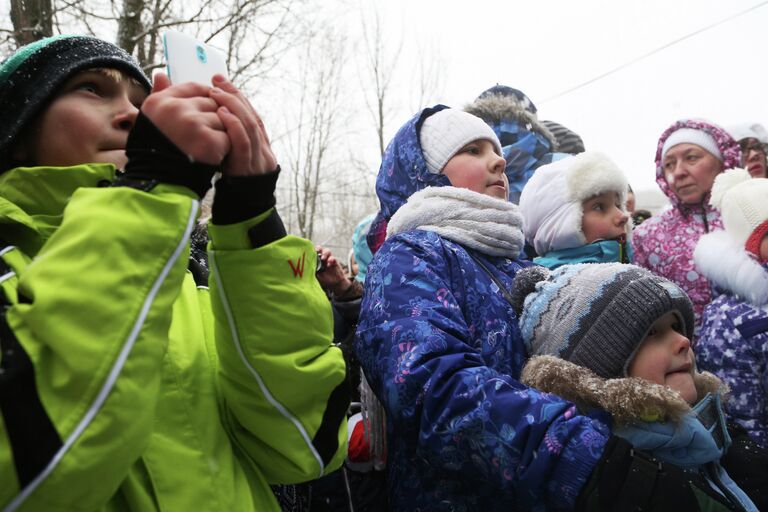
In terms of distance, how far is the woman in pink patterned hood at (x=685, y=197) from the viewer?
2.76 m

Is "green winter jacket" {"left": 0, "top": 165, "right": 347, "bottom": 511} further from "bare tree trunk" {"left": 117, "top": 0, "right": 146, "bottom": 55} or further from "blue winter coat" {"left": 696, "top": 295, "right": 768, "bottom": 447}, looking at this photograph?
"bare tree trunk" {"left": 117, "top": 0, "right": 146, "bottom": 55}

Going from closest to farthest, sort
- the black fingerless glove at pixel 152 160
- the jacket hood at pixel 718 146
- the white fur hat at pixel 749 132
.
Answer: the black fingerless glove at pixel 152 160 < the jacket hood at pixel 718 146 < the white fur hat at pixel 749 132

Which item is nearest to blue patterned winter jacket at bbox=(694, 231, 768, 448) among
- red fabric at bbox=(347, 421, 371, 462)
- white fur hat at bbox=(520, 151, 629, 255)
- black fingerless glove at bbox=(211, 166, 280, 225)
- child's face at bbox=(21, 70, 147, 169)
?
white fur hat at bbox=(520, 151, 629, 255)

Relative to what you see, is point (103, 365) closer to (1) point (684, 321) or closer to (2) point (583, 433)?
(2) point (583, 433)

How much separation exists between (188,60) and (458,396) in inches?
35.2

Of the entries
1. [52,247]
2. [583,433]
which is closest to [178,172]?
[52,247]

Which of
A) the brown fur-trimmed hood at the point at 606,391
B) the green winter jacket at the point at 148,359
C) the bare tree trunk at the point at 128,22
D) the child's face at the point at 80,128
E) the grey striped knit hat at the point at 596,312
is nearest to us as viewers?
the green winter jacket at the point at 148,359

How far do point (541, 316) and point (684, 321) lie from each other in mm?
433

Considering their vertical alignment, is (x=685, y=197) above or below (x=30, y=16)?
below

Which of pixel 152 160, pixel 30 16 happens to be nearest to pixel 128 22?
pixel 30 16

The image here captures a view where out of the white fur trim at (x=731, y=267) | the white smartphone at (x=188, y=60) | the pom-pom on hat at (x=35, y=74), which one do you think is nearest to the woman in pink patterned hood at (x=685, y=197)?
the white fur trim at (x=731, y=267)

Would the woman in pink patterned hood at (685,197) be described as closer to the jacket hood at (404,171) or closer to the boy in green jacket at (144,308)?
the jacket hood at (404,171)

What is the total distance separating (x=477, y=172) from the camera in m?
1.89

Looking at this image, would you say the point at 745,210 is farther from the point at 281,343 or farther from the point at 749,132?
the point at 281,343
